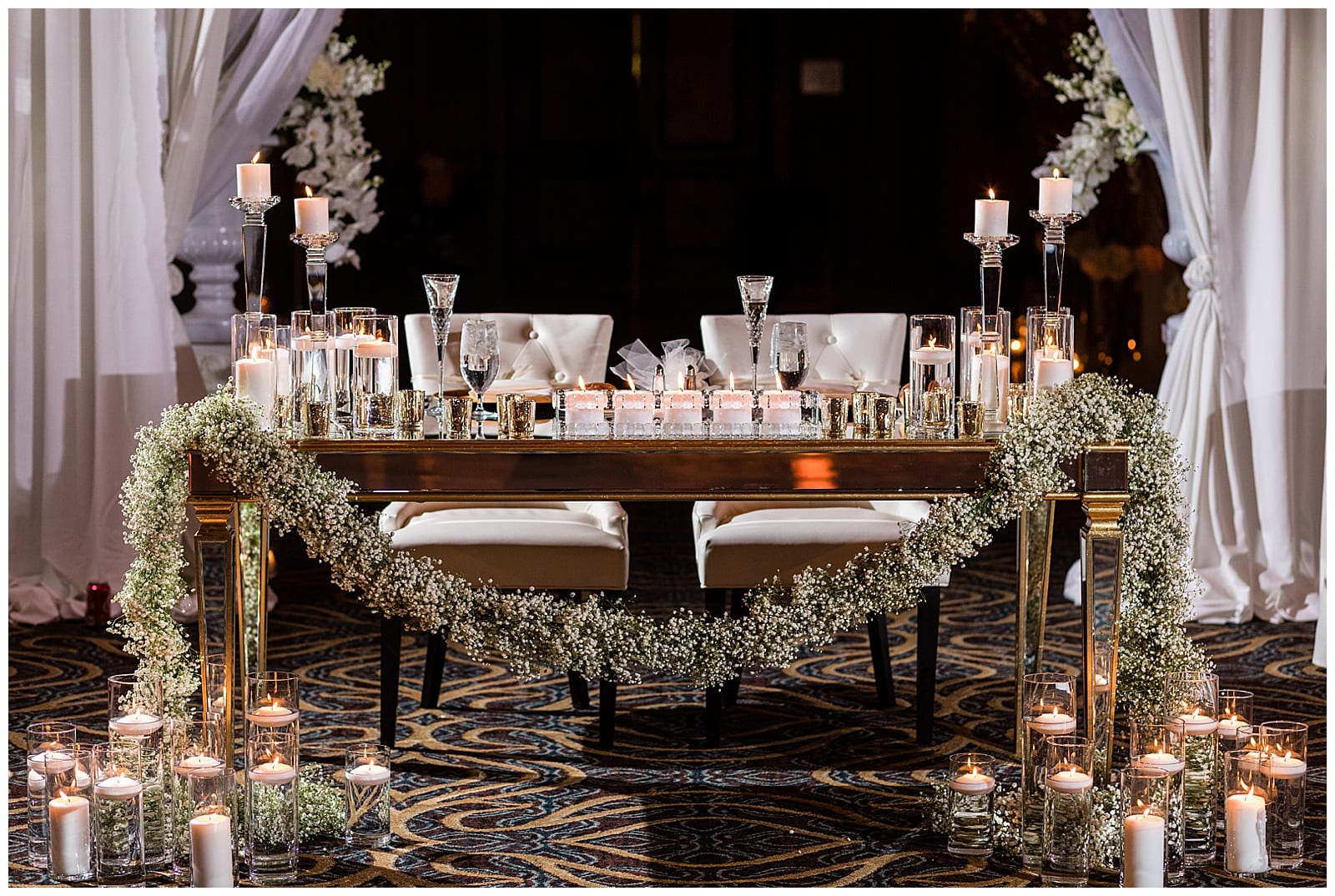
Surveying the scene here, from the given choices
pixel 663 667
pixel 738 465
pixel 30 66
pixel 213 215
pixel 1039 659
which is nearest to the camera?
pixel 738 465

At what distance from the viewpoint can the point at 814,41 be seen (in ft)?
27.5

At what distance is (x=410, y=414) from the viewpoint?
3.24 metres

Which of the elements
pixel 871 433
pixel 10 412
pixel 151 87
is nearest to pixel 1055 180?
pixel 871 433

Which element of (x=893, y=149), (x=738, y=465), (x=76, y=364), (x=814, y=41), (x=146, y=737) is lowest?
(x=146, y=737)

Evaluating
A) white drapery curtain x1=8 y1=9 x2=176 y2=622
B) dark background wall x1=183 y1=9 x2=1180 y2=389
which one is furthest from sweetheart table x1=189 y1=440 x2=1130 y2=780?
dark background wall x1=183 y1=9 x2=1180 y2=389

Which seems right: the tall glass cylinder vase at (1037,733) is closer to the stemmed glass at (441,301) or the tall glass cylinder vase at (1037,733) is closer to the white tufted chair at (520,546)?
the white tufted chair at (520,546)

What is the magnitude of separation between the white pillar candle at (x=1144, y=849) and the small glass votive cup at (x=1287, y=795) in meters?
0.28

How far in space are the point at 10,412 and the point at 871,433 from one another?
333 cm

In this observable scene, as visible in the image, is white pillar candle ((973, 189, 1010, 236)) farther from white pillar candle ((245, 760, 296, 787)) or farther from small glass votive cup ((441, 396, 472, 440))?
white pillar candle ((245, 760, 296, 787))

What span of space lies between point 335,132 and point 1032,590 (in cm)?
352

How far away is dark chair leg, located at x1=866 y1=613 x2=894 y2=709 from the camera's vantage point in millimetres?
4156

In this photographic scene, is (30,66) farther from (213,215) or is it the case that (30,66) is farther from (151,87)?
(213,215)

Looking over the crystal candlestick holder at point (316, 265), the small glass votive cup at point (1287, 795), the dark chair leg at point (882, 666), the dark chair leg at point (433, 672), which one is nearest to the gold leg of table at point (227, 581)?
the crystal candlestick holder at point (316, 265)

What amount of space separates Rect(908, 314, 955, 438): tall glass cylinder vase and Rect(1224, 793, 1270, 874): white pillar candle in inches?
37.4
